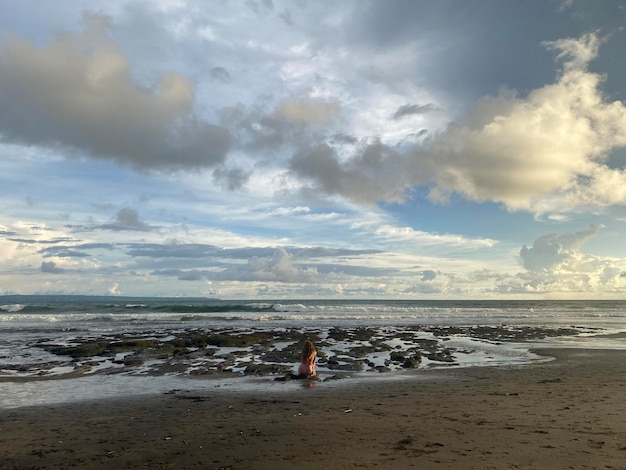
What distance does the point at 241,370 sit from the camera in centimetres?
1723

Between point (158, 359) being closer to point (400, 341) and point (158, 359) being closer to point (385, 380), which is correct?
point (385, 380)

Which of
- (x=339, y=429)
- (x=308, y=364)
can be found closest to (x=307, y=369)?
(x=308, y=364)

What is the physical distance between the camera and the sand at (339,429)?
6980 millimetres

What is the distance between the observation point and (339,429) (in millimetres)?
8680

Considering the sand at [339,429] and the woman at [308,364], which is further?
the woman at [308,364]

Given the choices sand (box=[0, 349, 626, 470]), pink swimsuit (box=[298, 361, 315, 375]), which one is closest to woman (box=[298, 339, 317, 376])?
pink swimsuit (box=[298, 361, 315, 375])

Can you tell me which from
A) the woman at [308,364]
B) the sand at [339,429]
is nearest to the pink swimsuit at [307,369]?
the woman at [308,364]

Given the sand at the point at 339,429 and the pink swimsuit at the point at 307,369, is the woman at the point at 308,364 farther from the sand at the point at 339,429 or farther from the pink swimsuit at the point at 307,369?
the sand at the point at 339,429

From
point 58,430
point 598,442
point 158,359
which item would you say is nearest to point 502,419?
point 598,442

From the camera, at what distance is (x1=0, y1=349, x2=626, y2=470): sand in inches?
275

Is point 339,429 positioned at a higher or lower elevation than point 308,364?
lower

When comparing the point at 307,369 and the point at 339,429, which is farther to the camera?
the point at 307,369

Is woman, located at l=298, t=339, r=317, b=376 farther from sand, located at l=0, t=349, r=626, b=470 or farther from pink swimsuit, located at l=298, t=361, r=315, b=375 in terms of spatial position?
sand, located at l=0, t=349, r=626, b=470

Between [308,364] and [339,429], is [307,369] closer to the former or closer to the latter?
[308,364]
